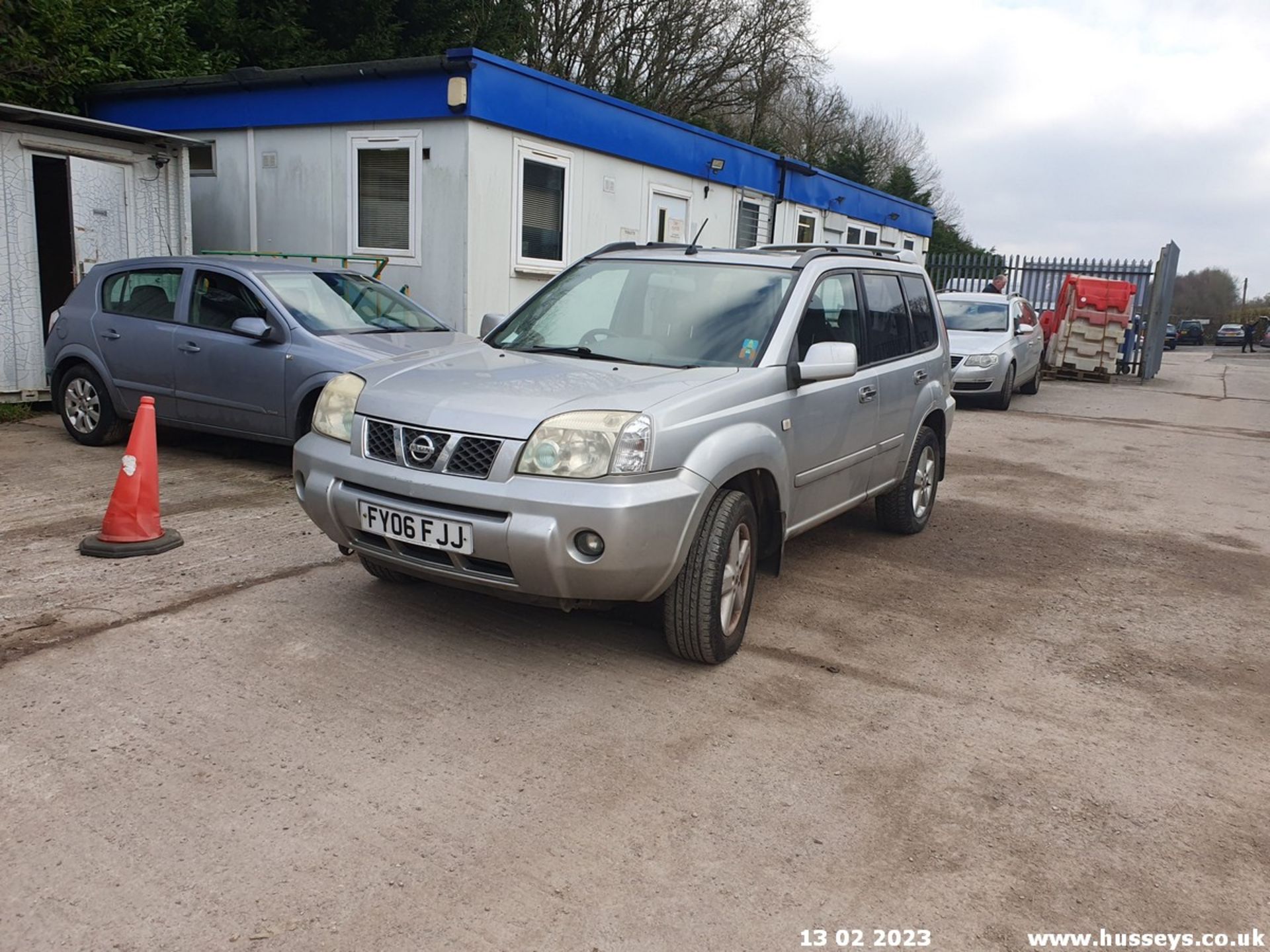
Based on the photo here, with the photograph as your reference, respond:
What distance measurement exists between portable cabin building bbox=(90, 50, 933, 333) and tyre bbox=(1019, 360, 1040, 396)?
6793 mm

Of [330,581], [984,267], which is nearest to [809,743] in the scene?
[330,581]

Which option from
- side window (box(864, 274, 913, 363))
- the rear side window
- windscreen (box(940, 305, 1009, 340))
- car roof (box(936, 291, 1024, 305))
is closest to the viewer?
side window (box(864, 274, 913, 363))

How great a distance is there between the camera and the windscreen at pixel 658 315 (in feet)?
15.3

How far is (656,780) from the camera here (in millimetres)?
3320

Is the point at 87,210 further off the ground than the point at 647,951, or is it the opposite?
the point at 87,210

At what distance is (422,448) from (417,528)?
313 mm

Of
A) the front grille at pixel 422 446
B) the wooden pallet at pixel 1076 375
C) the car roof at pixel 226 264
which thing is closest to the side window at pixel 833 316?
the front grille at pixel 422 446

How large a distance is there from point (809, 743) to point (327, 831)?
1669 millimetres

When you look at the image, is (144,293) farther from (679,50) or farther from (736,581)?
(679,50)

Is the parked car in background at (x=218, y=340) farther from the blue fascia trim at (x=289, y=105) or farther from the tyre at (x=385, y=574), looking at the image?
the blue fascia trim at (x=289, y=105)

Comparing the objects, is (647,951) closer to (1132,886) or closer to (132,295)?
(1132,886)

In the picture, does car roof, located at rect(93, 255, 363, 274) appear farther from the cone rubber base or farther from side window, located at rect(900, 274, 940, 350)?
side window, located at rect(900, 274, 940, 350)

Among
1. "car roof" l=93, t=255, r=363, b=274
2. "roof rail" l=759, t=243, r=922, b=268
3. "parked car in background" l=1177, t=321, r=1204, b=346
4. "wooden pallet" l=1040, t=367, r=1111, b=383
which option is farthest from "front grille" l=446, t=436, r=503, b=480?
"parked car in background" l=1177, t=321, r=1204, b=346

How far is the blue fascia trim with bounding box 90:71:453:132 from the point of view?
1093 cm
